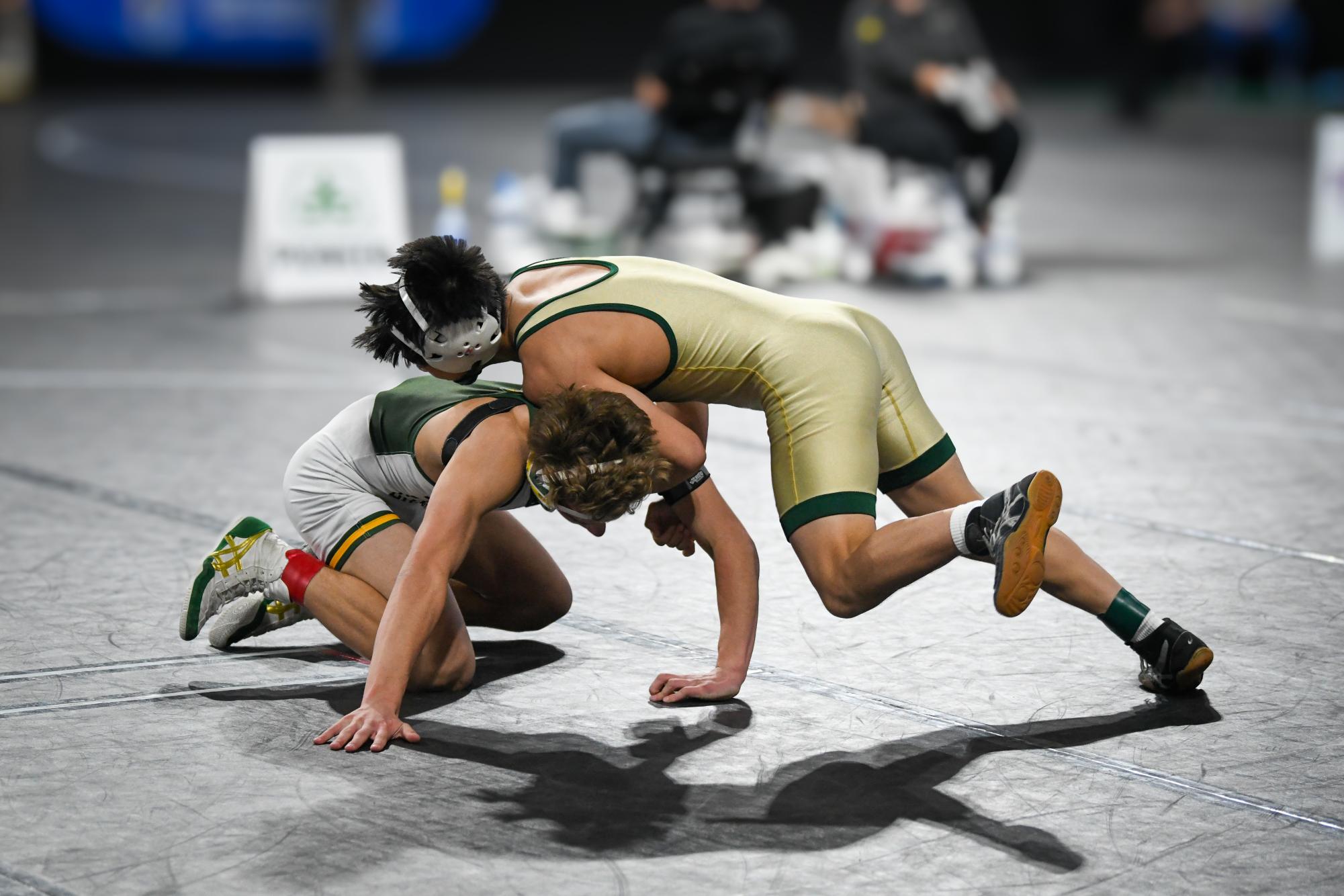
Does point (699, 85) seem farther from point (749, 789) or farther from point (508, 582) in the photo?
point (749, 789)

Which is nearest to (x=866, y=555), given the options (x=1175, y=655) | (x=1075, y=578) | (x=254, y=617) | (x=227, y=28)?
(x=1075, y=578)

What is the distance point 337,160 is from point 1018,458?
16.1 ft

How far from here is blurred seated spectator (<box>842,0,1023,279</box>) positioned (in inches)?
407

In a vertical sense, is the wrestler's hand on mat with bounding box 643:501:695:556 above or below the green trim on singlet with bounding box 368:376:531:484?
below

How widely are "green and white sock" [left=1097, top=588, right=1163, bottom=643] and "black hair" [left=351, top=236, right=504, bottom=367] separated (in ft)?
4.92

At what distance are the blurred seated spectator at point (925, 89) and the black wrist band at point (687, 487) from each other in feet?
22.0

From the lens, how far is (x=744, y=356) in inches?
162

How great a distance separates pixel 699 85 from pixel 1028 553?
669 centimetres

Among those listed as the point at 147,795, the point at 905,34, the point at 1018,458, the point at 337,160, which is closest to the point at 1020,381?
the point at 1018,458

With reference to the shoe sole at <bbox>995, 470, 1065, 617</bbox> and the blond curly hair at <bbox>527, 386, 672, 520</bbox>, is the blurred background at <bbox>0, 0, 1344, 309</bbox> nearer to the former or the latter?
the blond curly hair at <bbox>527, 386, 672, 520</bbox>

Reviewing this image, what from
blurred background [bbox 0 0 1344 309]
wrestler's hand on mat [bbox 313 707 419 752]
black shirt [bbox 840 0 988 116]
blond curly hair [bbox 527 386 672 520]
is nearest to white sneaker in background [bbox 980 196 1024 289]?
blurred background [bbox 0 0 1344 309]

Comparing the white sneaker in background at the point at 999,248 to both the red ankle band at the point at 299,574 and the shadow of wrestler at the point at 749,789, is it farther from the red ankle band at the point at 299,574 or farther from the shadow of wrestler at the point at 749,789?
the red ankle band at the point at 299,574

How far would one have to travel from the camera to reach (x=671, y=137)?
1020 cm

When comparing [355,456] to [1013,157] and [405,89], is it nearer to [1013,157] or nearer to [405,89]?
[1013,157]
